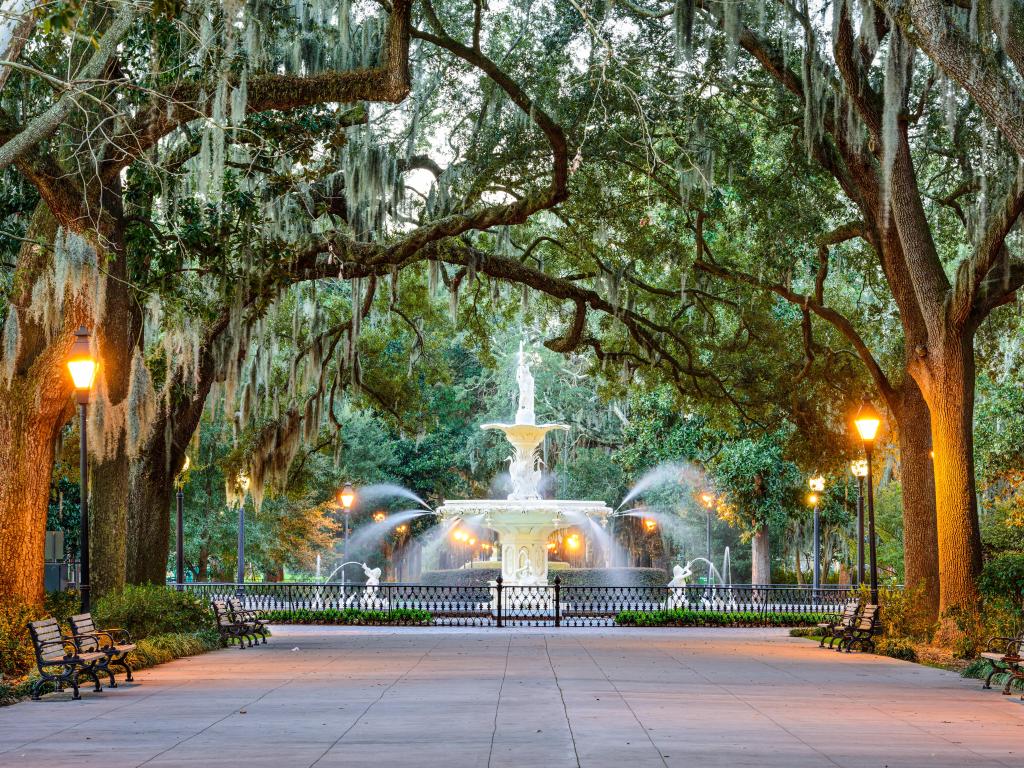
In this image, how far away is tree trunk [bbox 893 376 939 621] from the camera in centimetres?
2002

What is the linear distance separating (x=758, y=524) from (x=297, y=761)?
103 feet

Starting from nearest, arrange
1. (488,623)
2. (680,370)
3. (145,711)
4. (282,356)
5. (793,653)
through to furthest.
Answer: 1. (145,711)
2. (793,653)
3. (680,370)
4. (488,623)
5. (282,356)

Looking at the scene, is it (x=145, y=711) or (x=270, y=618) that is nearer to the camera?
(x=145, y=711)

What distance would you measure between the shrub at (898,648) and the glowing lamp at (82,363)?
39.3ft

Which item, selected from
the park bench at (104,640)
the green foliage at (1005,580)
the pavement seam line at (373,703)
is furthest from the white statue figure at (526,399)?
the park bench at (104,640)

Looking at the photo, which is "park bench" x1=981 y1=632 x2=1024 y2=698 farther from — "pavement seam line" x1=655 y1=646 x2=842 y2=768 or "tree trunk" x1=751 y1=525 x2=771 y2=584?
"tree trunk" x1=751 y1=525 x2=771 y2=584

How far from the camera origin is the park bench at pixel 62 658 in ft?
40.4

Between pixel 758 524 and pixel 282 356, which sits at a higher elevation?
pixel 282 356

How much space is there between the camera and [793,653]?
19.3 metres

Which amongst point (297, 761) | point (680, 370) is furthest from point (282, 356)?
point (297, 761)

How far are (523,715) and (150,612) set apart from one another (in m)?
8.61

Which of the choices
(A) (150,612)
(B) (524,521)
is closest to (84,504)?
(A) (150,612)

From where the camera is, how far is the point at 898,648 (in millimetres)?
18422

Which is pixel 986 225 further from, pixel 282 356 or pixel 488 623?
pixel 282 356
